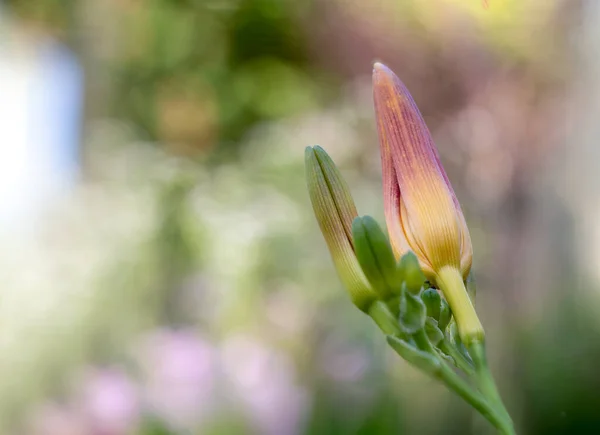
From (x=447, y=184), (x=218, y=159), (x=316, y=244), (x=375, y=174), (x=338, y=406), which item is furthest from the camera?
(x=218, y=159)

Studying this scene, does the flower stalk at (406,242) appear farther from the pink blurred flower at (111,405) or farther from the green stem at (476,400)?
the pink blurred flower at (111,405)

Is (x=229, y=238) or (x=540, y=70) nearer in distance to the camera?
(x=540, y=70)

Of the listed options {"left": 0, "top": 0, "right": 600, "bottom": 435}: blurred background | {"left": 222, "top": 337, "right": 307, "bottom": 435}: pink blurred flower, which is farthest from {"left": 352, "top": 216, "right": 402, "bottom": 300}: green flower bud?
{"left": 222, "top": 337, "right": 307, "bottom": 435}: pink blurred flower

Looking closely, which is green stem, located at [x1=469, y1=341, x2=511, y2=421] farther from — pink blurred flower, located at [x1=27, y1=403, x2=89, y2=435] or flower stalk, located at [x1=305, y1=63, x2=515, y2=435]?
pink blurred flower, located at [x1=27, y1=403, x2=89, y2=435]

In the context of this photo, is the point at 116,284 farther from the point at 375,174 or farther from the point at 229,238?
the point at 375,174

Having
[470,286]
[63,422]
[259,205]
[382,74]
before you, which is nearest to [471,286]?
[470,286]

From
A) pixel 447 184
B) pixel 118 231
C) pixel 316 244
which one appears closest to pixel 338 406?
pixel 447 184
